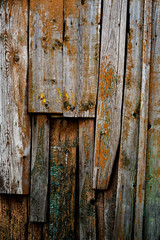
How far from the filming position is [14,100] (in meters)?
2.11

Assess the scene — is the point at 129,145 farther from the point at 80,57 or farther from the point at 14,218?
the point at 14,218

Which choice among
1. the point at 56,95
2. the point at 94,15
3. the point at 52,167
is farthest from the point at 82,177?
the point at 94,15

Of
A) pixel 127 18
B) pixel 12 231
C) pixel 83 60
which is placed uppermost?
pixel 127 18

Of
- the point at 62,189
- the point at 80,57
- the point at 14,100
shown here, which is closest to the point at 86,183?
the point at 62,189

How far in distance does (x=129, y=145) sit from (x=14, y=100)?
1.13m

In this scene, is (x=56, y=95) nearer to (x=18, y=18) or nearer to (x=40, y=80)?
(x=40, y=80)

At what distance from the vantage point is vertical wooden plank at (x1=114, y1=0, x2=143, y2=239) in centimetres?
204

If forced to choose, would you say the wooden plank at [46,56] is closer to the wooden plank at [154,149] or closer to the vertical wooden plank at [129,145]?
the vertical wooden plank at [129,145]

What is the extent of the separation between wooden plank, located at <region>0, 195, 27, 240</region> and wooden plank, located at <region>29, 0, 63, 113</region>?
892mm

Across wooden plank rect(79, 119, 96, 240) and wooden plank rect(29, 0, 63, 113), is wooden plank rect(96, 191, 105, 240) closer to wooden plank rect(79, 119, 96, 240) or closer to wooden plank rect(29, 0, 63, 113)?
wooden plank rect(79, 119, 96, 240)

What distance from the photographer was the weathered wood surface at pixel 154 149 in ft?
6.66

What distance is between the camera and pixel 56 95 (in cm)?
206

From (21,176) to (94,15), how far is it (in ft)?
5.22

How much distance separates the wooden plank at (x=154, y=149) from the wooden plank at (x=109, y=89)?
277mm
